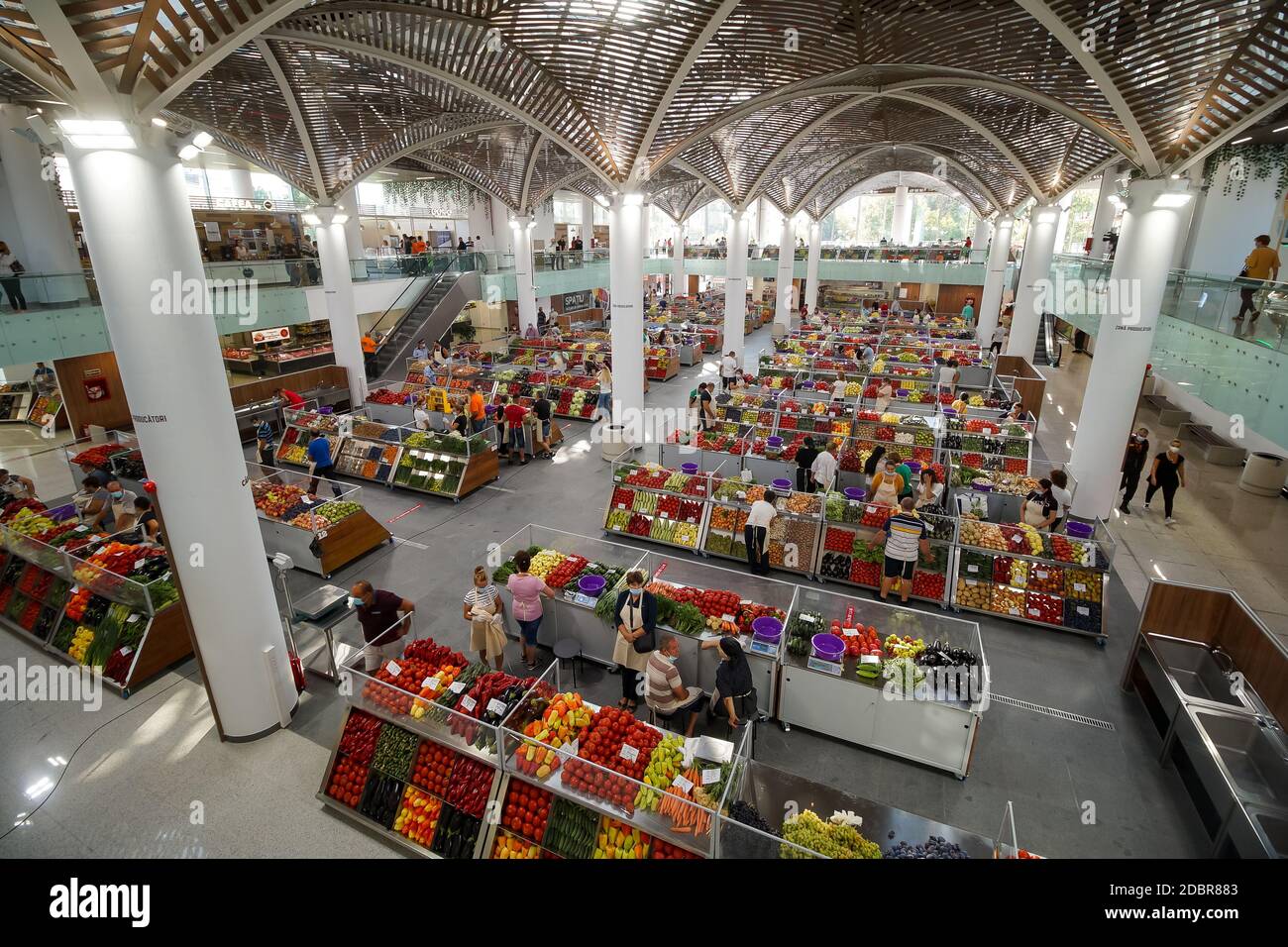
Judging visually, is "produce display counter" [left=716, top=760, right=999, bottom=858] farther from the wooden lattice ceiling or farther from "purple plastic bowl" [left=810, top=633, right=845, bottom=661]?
the wooden lattice ceiling

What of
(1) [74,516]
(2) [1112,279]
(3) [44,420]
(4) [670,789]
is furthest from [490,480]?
(3) [44,420]

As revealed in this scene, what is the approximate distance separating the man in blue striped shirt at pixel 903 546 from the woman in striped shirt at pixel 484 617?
18.1ft

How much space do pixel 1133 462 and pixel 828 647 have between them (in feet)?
31.5

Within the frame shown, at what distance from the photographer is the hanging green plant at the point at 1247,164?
15430 millimetres

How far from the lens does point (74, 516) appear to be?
10.9 metres

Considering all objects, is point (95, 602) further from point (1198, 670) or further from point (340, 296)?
point (340, 296)

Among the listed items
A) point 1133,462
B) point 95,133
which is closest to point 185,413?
point 95,133

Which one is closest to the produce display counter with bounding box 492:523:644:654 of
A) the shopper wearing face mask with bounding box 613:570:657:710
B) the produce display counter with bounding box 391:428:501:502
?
the shopper wearing face mask with bounding box 613:570:657:710

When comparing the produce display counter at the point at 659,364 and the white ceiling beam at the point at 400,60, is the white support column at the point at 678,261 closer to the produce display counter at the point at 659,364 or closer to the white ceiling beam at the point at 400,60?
the produce display counter at the point at 659,364

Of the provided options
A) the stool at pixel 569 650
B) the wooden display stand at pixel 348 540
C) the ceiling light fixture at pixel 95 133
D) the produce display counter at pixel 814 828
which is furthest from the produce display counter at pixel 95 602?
the produce display counter at pixel 814 828

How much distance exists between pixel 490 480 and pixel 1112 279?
13.1 meters

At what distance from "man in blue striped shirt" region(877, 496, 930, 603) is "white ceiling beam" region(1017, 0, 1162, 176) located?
7215 millimetres
